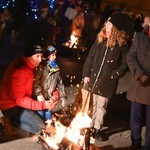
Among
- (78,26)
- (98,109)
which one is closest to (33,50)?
(98,109)

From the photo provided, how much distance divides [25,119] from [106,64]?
1.47 meters

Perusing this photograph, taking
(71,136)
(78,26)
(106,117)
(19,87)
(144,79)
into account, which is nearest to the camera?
(71,136)

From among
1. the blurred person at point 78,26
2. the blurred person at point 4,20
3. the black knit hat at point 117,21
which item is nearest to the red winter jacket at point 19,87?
the black knit hat at point 117,21

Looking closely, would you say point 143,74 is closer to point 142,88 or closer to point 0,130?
point 142,88

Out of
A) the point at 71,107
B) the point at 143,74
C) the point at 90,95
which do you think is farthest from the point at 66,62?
the point at 143,74

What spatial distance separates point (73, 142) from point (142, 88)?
4.50ft

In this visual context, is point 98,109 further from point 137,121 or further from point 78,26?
point 78,26

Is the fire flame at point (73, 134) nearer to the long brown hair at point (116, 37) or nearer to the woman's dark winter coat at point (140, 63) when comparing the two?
the woman's dark winter coat at point (140, 63)

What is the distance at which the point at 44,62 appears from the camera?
6.11 m

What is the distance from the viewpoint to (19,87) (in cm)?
557

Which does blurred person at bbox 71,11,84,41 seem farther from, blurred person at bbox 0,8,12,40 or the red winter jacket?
the red winter jacket

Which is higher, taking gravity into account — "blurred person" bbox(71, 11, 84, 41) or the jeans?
"blurred person" bbox(71, 11, 84, 41)

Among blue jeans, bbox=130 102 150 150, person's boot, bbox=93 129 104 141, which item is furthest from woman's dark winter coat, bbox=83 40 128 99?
person's boot, bbox=93 129 104 141

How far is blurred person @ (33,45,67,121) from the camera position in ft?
19.6
